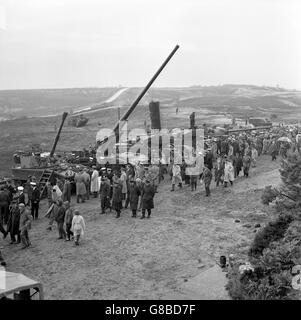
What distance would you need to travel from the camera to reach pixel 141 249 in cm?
1220

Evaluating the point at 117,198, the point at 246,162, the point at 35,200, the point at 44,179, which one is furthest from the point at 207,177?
the point at 44,179

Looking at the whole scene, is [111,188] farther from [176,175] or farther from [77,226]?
[77,226]

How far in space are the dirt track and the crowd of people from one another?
48 cm

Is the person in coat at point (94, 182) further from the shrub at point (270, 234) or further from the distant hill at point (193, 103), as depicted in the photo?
the distant hill at point (193, 103)

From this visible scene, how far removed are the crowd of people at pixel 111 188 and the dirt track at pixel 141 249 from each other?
0.48m

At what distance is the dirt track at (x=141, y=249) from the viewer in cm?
1009

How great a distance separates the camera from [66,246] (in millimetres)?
12836

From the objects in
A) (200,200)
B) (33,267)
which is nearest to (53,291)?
(33,267)

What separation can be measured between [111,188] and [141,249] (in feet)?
16.9

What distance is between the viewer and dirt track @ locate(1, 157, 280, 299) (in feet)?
33.1

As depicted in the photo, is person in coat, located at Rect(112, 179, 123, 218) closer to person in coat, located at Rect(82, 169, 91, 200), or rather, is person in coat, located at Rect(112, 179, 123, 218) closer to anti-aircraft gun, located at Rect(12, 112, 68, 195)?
person in coat, located at Rect(82, 169, 91, 200)

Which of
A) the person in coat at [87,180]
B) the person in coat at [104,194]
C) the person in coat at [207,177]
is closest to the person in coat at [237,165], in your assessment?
the person in coat at [207,177]
